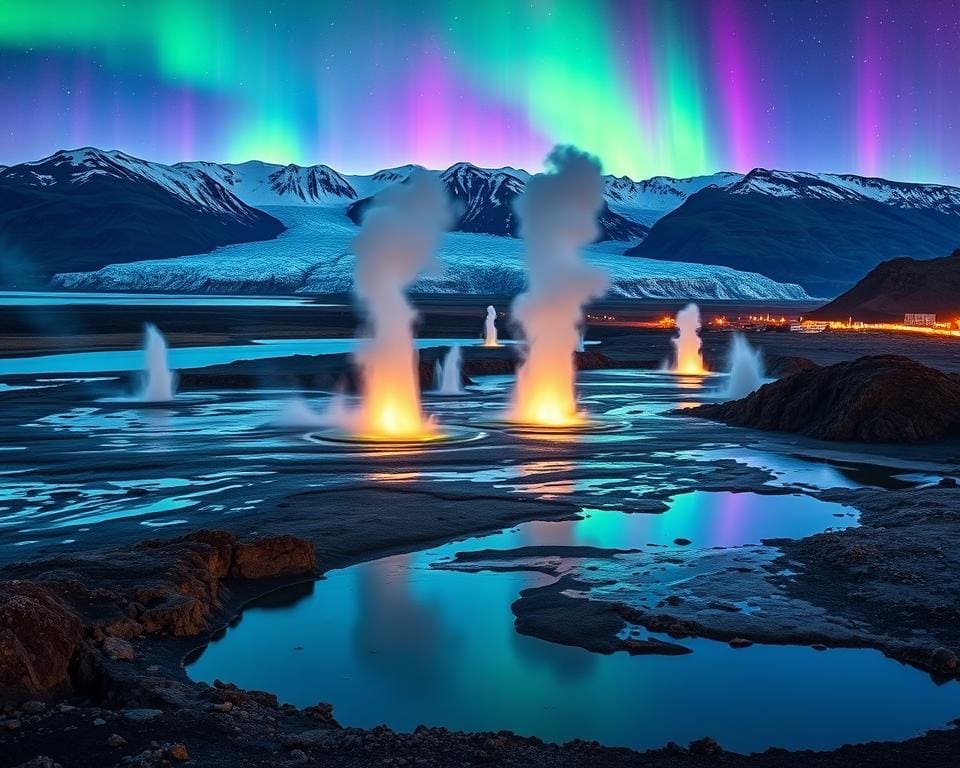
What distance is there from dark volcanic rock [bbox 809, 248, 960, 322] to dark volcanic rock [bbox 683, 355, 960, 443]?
95.9 metres

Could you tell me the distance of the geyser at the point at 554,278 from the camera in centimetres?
4184

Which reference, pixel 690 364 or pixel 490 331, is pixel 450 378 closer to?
pixel 690 364

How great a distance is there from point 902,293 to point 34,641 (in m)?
139

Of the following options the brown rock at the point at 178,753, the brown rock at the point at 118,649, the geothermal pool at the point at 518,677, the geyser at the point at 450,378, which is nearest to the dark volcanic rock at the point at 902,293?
the geyser at the point at 450,378

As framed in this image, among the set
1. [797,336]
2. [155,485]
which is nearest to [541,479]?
[155,485]

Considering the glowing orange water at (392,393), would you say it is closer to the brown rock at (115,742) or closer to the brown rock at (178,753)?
the brown rock at (115,742)

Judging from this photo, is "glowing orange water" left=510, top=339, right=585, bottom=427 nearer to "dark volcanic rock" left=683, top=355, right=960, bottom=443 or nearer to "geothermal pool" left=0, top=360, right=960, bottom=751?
"geothermal pool" left=0, top=360, right=960, bottom=751

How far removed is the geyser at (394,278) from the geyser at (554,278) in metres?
4.75

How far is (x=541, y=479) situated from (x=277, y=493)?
20.6 ft

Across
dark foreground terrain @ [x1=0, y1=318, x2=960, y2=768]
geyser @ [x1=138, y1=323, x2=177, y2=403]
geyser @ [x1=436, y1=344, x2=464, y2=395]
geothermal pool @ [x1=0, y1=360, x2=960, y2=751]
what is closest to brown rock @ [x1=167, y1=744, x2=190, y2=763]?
dark foreground terrain @ [x1=0, y1=318, x2=960, y2=768]

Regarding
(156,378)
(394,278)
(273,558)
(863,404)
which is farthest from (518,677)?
(156,378)

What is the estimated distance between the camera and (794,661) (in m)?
13.8

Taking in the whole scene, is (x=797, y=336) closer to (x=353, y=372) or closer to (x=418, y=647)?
(x=353, y=372)

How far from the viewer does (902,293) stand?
455 ft
